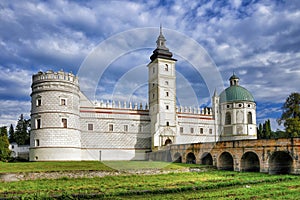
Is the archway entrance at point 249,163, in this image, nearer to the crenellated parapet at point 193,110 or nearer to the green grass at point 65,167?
the green grass at point 65,167

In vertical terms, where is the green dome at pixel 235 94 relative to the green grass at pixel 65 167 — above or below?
above

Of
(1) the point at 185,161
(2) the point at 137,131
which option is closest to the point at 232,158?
(1) the point at 185,161

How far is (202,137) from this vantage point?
52625mm

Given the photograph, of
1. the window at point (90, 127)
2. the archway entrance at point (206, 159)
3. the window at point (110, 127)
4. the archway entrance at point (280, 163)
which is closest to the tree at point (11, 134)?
the window at point (90, 127)

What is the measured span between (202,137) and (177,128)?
6572 mm

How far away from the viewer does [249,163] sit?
29.5 m

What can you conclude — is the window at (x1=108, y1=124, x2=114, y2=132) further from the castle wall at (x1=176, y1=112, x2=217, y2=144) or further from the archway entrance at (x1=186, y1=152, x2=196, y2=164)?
the archway entrance at (x1=186, y1=152, x2=196, y2=164)

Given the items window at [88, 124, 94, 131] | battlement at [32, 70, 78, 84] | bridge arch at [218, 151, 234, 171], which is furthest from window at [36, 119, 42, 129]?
bridge arch at [218, 151, 234, 171]

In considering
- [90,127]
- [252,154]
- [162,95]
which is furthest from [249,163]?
[90,127]

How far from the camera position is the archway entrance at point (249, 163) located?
28941 millimetres

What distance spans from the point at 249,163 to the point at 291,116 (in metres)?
18.8

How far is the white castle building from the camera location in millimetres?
37281

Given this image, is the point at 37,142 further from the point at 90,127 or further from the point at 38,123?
the point at 90,127

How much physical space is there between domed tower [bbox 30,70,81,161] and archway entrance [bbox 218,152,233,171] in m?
17.9
